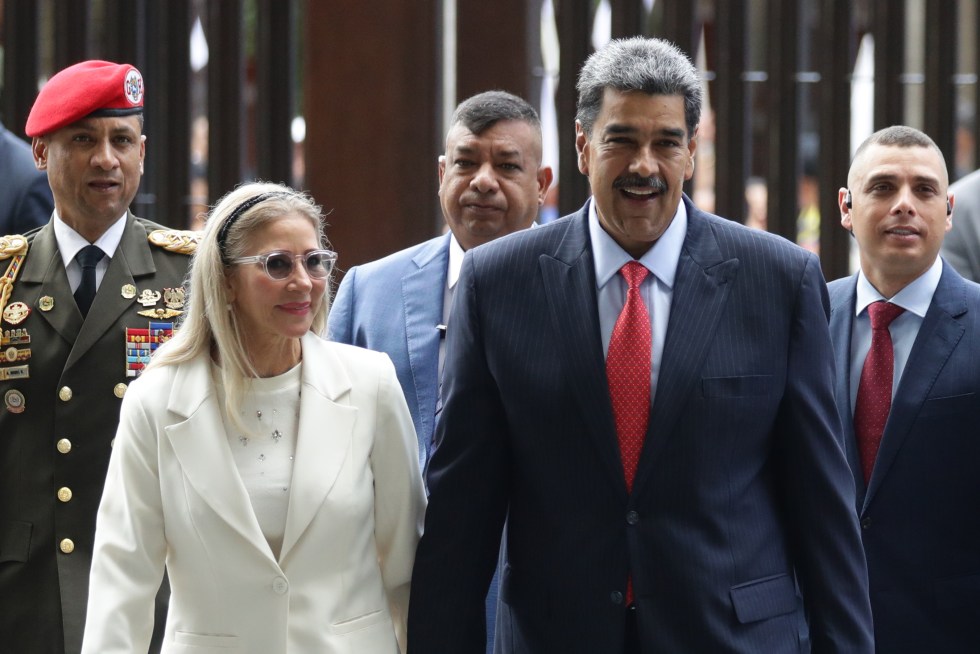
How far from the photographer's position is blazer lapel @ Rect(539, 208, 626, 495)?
235cm

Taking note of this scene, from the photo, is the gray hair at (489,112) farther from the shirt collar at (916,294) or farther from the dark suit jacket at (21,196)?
the dark suit jacket at (21,196)

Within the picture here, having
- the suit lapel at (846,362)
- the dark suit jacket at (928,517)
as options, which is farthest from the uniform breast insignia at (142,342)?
the dark suit jacket at (928,517)

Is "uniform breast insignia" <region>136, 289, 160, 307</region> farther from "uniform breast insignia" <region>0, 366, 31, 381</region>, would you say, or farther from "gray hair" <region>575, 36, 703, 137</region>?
"gray hair" <region>575, 36, 703, 137</region>

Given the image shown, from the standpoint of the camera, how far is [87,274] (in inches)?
125

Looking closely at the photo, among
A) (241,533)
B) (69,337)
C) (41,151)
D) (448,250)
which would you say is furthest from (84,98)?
(241,533)

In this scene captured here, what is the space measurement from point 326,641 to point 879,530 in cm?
123

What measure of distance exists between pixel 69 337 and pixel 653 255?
1375mm

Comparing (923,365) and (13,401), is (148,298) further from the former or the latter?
(923,365)

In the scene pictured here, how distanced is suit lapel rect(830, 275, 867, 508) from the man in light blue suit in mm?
779

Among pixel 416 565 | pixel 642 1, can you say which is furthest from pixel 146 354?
pixel 642 1

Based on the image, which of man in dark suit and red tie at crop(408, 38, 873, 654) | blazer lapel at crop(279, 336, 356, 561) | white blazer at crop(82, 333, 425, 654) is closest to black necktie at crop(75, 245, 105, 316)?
white blazer at crop(82, 333, 425, 654)

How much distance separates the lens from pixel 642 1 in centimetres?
548

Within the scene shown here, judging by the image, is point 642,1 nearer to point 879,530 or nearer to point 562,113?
point 562,113

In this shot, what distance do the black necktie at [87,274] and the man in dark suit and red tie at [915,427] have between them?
168cm
